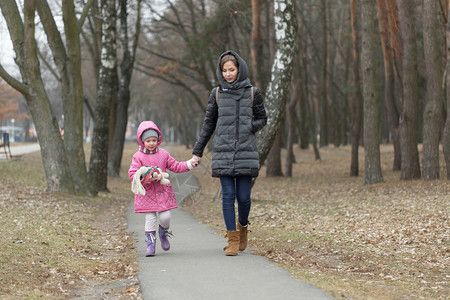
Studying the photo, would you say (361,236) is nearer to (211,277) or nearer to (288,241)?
(288,241)

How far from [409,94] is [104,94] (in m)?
9.49

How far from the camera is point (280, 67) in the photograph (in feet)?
47.8

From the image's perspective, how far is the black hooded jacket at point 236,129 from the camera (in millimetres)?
6992

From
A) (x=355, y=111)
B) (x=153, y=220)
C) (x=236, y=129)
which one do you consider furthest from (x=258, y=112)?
(x=355, y=111)

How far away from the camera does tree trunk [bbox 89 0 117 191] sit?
18078 millimetres

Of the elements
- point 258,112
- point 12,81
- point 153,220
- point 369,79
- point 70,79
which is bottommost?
point 153,220

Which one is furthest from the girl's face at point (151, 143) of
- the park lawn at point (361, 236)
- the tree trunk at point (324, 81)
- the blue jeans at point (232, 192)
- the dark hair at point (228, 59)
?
the tree trunk at point (324, 81)

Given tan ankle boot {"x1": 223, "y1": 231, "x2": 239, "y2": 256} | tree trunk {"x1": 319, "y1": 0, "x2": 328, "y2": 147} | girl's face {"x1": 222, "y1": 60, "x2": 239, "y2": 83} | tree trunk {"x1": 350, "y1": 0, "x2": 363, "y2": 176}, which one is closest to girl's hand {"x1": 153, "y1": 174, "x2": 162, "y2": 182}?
tan ankle boot {"x1": 223, "y1": 231, "x2": 239, "y2": 256}

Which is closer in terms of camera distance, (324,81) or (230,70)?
(230,70)

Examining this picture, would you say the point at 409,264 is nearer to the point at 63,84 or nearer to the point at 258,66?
the point at 63,84

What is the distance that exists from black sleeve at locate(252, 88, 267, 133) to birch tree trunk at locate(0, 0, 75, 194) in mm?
8670

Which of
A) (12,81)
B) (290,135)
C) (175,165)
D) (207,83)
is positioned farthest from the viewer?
(207,83)

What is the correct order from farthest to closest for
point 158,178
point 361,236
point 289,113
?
point 289,113 < point 361,236 < point 158,178

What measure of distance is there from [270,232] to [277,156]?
16.4m
